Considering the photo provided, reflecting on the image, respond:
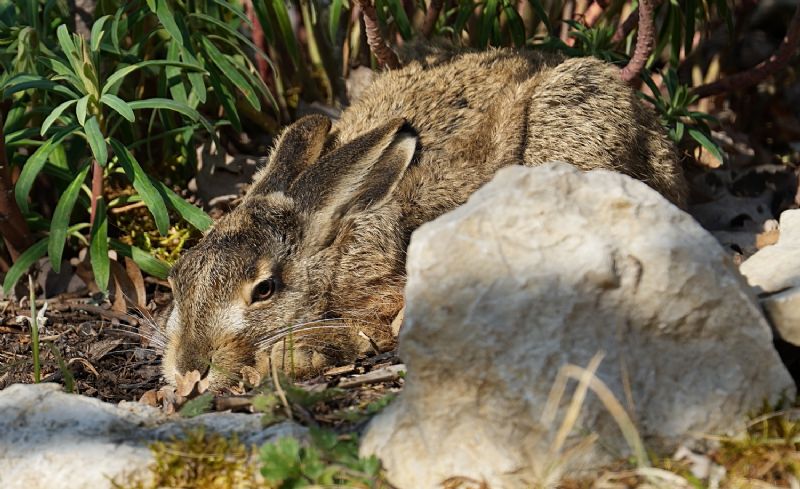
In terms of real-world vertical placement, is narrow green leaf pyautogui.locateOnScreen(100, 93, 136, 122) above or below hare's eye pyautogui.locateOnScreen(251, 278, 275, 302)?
above

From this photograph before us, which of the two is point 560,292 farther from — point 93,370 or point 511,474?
point 93,370

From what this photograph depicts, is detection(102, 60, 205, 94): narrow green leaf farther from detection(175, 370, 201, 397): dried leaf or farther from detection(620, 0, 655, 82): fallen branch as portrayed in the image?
detection(620, 0, 655, 82): fallen branch

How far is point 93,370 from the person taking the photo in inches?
195

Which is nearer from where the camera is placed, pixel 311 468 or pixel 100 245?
pixel 311 468

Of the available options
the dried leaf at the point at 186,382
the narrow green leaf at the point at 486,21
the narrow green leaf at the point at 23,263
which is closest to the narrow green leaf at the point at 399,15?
the narrow green leaf at the point at 486,21

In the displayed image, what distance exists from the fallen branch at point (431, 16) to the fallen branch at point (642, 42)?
53.6 inches

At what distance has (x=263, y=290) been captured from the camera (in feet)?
16.0

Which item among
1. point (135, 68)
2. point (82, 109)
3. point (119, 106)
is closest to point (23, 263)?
point (82, 109)

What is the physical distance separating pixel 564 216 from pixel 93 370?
292cm

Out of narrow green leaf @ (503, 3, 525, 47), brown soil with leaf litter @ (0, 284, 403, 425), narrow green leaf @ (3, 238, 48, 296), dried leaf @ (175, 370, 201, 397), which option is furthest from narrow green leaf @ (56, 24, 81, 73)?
narrow green leaf @ (503, 3, 525, 47)

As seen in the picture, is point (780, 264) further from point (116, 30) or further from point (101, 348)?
point (116, 30)

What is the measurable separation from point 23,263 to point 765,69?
16.3 feet

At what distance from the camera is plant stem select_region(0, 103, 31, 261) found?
5.27 metres

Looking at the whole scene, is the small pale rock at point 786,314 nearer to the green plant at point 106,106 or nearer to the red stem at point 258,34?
the green plant at point 106,106
